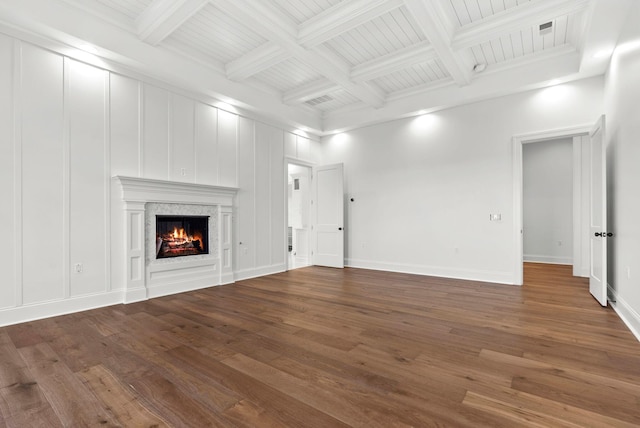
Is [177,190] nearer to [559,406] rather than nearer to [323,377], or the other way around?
[323,377]

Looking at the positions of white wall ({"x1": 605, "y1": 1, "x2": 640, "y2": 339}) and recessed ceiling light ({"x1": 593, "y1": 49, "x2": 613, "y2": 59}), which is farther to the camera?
recessed ceiling light ({"x1": 593, "y1": 49, "x2": 613, "y2": 59})

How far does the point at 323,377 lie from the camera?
206cm

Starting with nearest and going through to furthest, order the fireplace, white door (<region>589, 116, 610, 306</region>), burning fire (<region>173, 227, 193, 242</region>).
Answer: white door (<region>589, 116, 610, 306</region>) < the fireplace < burning fire (<region>173, 227, 193, 242</region>)

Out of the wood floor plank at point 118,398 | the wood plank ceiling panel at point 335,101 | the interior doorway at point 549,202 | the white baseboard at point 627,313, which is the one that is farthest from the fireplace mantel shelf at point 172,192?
the interior doorway at point 549,202

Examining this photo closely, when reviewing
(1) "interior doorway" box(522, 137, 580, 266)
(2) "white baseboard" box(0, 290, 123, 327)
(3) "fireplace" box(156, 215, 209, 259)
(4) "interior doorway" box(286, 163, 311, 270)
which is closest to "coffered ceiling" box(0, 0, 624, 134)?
(3) "fireplace" box(156, 215, 209, 259)

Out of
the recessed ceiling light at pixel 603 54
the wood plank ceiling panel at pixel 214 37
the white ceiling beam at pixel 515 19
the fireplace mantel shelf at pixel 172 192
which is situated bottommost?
the fireplace mantel shelf at pixel 172 192

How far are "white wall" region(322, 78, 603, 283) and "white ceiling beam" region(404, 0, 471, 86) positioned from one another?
1.08 meters

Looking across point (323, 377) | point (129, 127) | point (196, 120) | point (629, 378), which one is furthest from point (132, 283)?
point (629, 378)

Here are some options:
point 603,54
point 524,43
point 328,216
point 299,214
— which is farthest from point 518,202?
point 299,214

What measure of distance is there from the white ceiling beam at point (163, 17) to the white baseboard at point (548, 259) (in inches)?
340

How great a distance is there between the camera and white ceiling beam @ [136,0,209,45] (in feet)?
10.6

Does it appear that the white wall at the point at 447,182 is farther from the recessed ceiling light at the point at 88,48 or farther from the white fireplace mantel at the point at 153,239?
the recessed ceiling light at the point at 88,48

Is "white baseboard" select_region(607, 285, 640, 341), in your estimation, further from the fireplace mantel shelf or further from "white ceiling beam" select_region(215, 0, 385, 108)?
the fireplace mantel shelf

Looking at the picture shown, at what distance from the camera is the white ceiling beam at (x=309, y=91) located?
17.7ft
